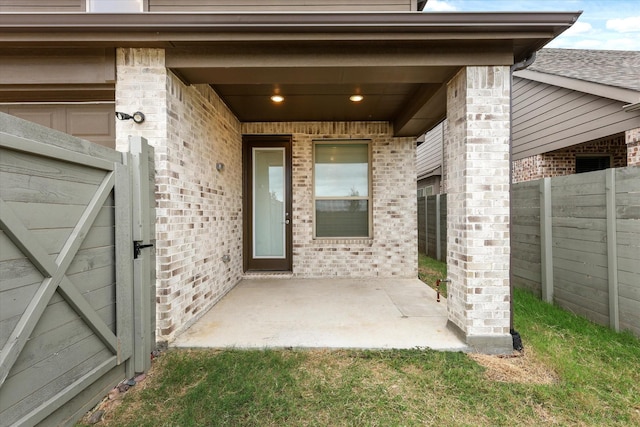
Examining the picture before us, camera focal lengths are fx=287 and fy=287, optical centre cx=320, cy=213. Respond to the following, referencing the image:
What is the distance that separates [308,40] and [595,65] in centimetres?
684

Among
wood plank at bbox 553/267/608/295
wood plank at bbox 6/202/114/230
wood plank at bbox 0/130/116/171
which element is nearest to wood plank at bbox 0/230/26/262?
wood plank at bbox 6/202/114/230

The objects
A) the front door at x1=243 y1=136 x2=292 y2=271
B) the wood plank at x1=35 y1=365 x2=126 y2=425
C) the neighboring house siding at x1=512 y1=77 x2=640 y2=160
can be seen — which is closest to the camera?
the wood plank at x1=35 y1=365 x2=126 y2=425

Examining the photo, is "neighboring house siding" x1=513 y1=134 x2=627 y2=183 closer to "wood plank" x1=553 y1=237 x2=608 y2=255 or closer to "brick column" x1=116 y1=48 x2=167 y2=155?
"wood plank" x1=553 y1=237 x2=608 y2=255

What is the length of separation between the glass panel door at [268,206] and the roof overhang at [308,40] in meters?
2.36

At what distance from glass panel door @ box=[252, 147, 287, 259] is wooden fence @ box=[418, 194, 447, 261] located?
4.02 m

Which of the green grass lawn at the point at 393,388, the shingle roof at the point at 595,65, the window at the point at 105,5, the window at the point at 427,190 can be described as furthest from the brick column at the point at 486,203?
the window at the point at 427,190

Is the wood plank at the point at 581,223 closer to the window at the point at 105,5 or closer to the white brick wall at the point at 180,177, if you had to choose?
the white brick wall at the point at 180,177

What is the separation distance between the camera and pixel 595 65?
588 cm

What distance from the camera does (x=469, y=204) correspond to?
104 inches

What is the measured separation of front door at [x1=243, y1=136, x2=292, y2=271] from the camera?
17.4 ft

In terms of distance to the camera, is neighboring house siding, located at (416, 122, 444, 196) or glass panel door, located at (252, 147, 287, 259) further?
neighboring house siding, located at (416, 122, 444, 196)

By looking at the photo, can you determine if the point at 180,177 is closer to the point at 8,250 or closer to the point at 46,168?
the point at 46,168

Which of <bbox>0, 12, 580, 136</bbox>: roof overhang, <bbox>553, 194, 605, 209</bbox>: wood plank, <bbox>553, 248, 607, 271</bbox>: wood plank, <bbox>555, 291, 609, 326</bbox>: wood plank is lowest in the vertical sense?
<bbox>555, 291, 609, 326</bbox>: wood plank

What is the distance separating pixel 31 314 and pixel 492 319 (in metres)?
3.32
